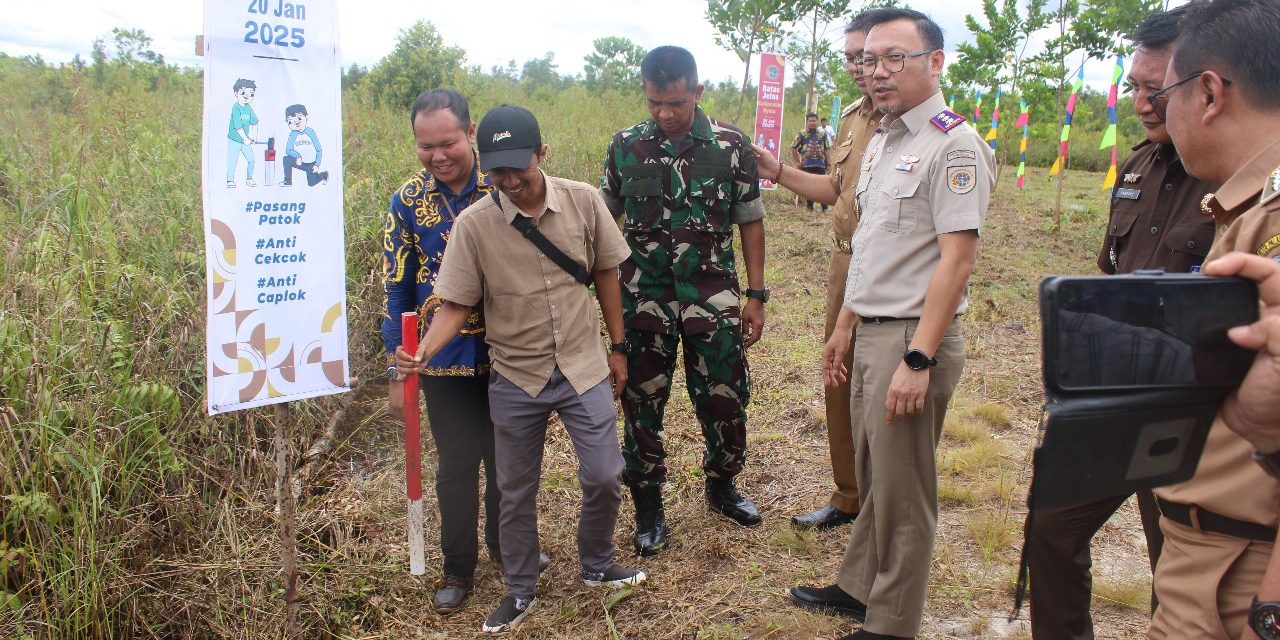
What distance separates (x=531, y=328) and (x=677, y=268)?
73 cm

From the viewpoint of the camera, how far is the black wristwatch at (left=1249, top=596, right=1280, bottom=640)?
1143 mm

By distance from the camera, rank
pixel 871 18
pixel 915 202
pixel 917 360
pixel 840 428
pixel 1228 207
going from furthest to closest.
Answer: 1. pixel 840 428
2. pixel 871 18
3. pixel 915 202
4. pixel 917 360
5. pixel 1228 207

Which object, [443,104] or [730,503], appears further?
[730,503]

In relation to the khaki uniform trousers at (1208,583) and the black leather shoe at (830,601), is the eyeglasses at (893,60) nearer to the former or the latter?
the khaki uniform trousers at (1208,583)

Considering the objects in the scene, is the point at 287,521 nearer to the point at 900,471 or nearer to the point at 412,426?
the point at 412,426

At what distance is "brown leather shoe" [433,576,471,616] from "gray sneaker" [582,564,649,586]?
449 mm

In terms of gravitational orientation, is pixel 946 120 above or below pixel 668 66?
below

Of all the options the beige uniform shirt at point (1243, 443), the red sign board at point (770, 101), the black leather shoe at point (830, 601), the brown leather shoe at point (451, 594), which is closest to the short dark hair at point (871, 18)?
the beige uniform shirt at point (1243, 443)

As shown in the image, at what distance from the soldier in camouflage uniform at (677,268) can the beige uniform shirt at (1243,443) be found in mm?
1979

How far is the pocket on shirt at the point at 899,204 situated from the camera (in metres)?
2.33

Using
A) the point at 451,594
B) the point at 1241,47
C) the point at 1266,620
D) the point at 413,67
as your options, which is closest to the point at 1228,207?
the point at 1241,47

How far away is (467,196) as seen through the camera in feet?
9.55

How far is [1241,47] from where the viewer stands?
1.30 metres

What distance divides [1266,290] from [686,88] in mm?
2239
